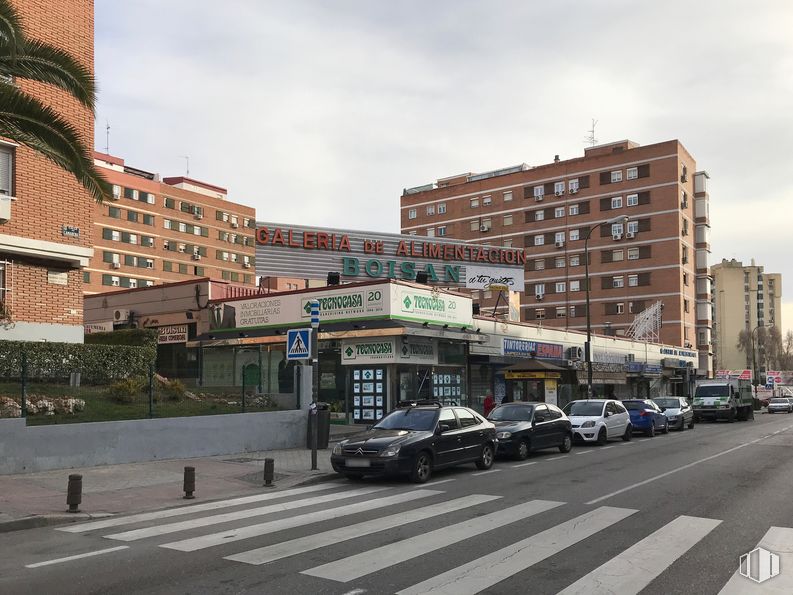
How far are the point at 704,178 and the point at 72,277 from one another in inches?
2635

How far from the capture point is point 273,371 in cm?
2486

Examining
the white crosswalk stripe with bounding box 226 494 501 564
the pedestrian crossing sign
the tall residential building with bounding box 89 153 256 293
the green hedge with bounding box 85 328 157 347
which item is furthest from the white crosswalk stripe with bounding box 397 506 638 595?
the tall residential building with bounding box 89 153 256 293

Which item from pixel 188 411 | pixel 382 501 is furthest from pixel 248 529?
pixel 188 411

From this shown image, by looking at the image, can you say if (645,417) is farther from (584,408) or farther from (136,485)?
(136,485)

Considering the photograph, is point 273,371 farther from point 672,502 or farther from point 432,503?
point 672,502

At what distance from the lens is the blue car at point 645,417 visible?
88.1 feet

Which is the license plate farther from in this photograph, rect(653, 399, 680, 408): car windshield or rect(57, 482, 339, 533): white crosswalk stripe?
rect(653, 399, 680, 408): car windshield

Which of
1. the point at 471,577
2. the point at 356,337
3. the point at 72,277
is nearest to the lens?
the point at 471,577

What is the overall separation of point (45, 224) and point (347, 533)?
1581cm

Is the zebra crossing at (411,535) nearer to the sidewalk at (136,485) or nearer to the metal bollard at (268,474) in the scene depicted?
the sidewalk at (136,485)

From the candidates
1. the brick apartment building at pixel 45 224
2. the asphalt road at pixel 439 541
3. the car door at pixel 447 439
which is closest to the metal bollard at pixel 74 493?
the asphalt road at pixel 439 541

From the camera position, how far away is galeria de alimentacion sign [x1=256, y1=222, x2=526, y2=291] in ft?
101

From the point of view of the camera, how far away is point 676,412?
104 ft

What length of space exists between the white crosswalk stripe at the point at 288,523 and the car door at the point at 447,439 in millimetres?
1870
